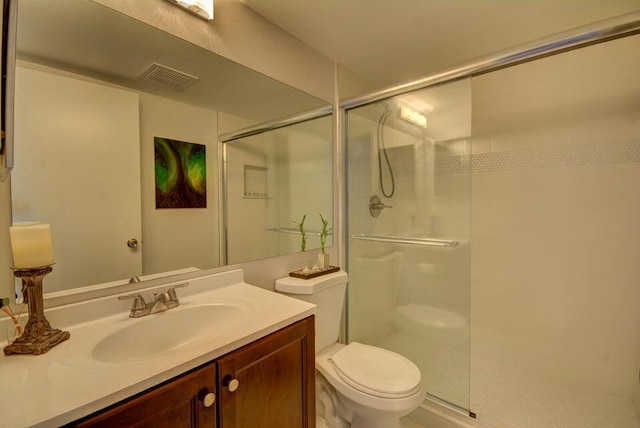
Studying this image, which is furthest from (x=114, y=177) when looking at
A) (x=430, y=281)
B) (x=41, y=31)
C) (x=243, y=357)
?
(x=430, y=281)

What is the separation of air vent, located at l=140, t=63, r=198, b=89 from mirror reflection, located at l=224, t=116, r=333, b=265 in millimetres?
308

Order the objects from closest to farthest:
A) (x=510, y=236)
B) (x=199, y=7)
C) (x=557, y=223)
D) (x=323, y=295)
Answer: (x=199, y=7)
(x=323, y=295)
(x=557, y=223)
(x=510, y=236)

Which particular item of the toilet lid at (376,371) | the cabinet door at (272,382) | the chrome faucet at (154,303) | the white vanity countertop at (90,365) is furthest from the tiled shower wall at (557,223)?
→ the chrome faucet at (154,303)

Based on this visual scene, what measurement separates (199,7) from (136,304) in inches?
47.3

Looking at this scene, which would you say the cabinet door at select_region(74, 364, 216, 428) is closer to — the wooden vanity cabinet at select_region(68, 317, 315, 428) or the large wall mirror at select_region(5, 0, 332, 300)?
the wooden vanity cabinet at select_region(68, 317, 315, 428)

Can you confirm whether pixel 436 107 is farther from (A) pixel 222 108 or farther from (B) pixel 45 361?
(B) pixel 45 361

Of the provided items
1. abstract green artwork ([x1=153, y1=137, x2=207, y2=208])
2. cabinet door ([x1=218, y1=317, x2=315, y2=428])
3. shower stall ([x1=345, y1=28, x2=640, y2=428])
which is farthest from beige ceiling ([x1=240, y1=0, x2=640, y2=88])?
cabinet door ([x1=218, y1=317, x2=315, y2=428])

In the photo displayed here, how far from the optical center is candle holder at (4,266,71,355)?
0.71 meters

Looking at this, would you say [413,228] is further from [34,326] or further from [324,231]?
[34,326]

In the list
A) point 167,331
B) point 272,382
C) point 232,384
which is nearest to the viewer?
point 232,384

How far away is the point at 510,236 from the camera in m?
1.94

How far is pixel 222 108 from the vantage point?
4.38ft

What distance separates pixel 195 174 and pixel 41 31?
63 cm

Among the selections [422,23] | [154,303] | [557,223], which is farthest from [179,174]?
[557,223]
